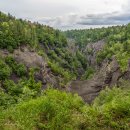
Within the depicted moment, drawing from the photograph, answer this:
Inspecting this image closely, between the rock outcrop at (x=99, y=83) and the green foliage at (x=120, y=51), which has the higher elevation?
the green foliage at (x=120, y=51)

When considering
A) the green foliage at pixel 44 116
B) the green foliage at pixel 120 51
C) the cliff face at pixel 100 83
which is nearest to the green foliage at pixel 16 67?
the cliff face at pixel 100 83

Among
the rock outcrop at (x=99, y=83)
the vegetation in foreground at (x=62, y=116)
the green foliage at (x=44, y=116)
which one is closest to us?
the green foliage at (x=44, y=116)

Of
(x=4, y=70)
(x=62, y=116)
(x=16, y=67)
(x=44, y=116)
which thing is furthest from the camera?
(x=16, y=67)

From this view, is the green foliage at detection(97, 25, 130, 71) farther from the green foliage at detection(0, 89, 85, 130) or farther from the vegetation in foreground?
the green foliage at detection(0, 89, 85, 130)

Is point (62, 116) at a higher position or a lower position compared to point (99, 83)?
higher

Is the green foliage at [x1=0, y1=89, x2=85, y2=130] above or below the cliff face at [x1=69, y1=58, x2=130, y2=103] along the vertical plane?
above

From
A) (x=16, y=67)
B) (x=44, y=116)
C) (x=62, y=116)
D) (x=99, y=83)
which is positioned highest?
(x=62, y=116)

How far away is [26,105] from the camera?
65.9ft

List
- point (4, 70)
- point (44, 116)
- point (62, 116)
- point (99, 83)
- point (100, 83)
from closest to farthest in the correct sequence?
1. point (62, 116)
2. point (44, 116)
3. point (4, 70)
4. point (100, 83)
5. point (99, 83)

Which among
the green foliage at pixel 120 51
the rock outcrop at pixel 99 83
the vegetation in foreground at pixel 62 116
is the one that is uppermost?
the vegetation in foreground at pixel 62 116

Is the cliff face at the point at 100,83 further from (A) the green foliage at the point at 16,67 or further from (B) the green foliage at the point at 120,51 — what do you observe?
(A) the green foliage at the point at 16,67

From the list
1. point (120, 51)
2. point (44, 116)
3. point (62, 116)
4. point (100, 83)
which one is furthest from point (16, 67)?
point (62, 116)

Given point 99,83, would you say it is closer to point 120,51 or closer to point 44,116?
point 120,51

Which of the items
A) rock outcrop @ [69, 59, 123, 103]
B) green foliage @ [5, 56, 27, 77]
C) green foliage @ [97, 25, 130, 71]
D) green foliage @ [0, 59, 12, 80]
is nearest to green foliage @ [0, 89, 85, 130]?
rock outcrop @ [69, 59, 123, 103]
